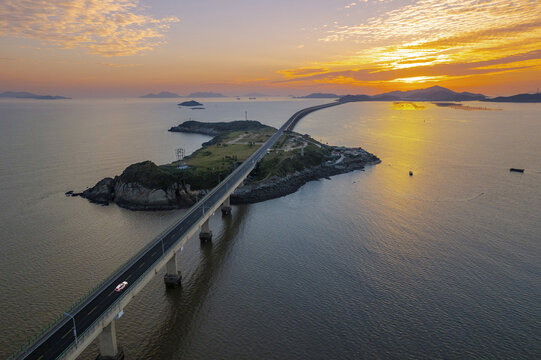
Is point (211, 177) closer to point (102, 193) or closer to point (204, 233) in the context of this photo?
point (102, 193)

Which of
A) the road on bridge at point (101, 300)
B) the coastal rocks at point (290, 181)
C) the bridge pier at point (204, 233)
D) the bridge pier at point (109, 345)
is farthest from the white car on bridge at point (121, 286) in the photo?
the coastal rocks at point (290, 181)

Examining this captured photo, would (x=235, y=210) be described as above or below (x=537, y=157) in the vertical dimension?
below

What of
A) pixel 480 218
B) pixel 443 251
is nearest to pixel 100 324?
pixel 443 251

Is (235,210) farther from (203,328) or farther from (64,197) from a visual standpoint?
(64,197)

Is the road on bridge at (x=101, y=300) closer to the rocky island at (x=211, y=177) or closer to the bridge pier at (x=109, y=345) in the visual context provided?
the bridge pier at (x=109, y=345)

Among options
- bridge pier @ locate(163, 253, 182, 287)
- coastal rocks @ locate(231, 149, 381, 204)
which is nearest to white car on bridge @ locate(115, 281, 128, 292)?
bridge pier @ locate(163, 253, 182, 287)

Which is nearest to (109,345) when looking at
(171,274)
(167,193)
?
(171,274)
